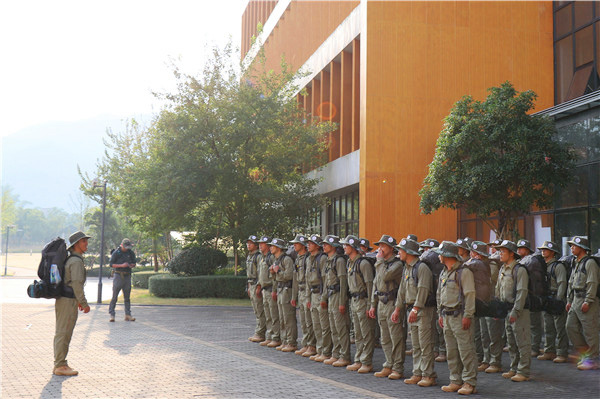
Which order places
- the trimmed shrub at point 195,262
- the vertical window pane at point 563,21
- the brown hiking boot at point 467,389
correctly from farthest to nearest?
the trimmed shrub at point 195,262 < the vertical window pane at point 563,21 < the brown hiking boot at point 467,389

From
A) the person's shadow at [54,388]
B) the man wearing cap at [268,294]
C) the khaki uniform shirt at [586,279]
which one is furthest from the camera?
the man wearing cap at [268,294]

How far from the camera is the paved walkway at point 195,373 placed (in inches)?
333

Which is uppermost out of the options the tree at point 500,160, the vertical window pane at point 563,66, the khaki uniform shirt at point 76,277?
the vertical window pane at point 563,66

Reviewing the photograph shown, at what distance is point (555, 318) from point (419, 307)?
165 inches

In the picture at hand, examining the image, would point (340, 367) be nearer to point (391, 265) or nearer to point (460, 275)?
point (391, 265)

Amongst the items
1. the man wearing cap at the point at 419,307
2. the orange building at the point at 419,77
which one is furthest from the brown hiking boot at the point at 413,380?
the orange building at the point at 419,77

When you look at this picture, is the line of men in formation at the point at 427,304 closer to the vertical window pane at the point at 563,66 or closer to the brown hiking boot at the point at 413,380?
the brown hiking boot at the point at 413,380

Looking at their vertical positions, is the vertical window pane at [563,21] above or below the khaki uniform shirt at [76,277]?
above

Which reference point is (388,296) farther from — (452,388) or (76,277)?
(76,277)

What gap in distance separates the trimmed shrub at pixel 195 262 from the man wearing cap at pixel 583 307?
1784 centimetres

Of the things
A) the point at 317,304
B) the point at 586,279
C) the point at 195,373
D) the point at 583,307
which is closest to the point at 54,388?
the point at 195,373

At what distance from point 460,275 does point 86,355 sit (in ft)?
22.6

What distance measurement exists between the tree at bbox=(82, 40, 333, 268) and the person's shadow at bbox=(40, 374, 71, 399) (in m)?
15.4

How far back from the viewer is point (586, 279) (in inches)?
435
